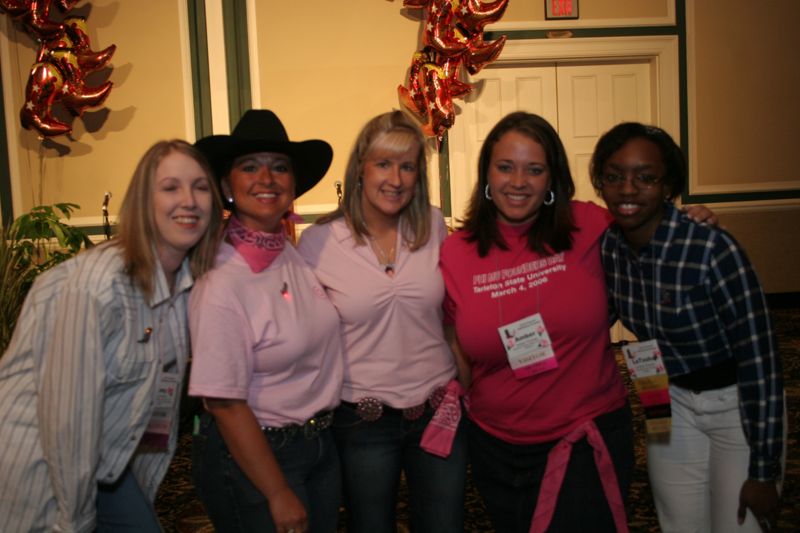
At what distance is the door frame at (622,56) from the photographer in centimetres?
576

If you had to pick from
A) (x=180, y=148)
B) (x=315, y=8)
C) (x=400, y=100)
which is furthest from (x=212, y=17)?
(x=180, y=148)

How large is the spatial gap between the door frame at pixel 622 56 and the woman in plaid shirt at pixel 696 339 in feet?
12.8

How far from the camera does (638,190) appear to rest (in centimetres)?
A: 175

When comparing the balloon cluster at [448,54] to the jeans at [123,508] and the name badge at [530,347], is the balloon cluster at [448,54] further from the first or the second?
the jeans at [123,508]

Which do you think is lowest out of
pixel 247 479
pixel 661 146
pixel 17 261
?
pixel 247 479

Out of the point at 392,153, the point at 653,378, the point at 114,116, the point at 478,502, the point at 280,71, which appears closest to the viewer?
the point at 653,378

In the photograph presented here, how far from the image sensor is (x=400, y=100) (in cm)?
561

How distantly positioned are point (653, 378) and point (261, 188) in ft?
3.79

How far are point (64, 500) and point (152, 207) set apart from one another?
0.72 meters

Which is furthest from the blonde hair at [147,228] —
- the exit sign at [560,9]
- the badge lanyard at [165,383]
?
the exit sign at [560,9]

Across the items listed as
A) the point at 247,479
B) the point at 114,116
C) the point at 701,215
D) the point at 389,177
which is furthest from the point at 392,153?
the point at 114,116

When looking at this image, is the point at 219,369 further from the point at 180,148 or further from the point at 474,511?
the point at 474,511

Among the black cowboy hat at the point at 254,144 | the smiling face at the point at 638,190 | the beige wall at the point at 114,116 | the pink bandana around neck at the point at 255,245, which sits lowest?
the pink bandana around neck at the point at 255,245

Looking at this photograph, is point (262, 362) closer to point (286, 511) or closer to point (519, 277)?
point (286, 511)
